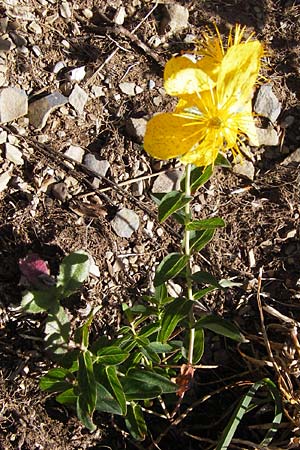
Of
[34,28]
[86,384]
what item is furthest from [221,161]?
[34,28]

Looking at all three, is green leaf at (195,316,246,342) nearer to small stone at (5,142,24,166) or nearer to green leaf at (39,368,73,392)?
green leaf at (39,368,73,392)

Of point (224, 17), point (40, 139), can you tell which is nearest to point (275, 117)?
point (224, 17)

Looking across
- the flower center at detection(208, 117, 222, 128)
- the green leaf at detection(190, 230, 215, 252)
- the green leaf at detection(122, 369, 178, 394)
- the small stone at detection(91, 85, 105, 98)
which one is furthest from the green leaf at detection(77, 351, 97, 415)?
the small stone at detection(91, 85, 105, 98)

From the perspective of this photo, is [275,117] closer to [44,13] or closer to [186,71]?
[44,13]

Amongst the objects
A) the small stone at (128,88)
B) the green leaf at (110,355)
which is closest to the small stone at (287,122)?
the small stone at (128,88)

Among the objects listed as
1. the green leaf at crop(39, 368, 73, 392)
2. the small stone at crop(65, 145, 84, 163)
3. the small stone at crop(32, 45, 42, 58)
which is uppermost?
the small stone at crop(32, 45, 42, 58)

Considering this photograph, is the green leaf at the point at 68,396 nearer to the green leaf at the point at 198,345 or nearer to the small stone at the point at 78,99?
the green leaf at the point at 198,345

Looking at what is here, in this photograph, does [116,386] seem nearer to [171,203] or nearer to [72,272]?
[72,272]
